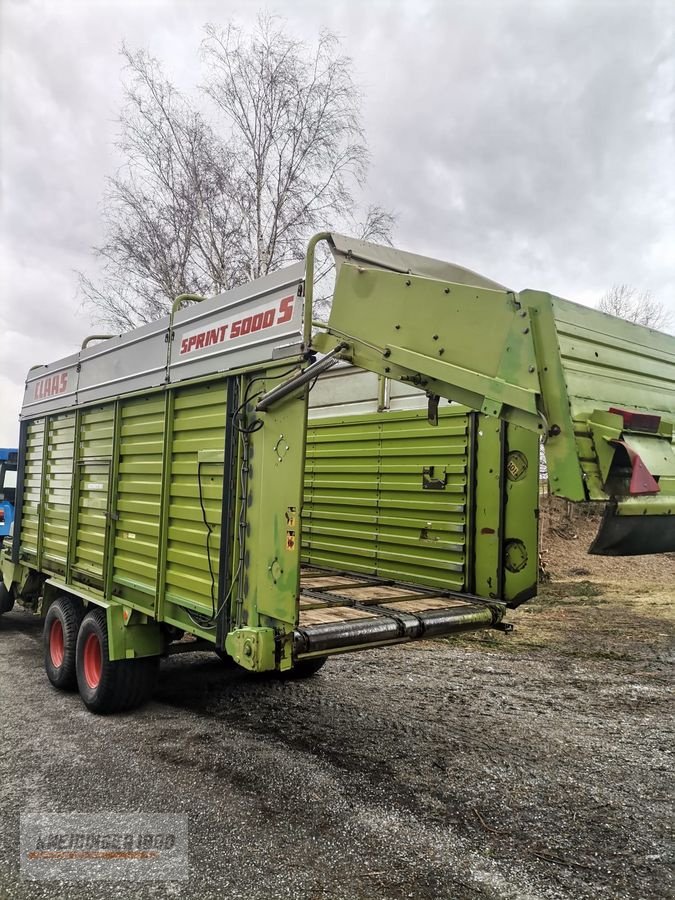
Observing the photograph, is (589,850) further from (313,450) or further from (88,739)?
(313,450)

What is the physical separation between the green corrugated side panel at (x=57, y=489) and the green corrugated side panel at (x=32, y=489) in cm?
19

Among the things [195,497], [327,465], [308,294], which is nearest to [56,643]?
[195,497]

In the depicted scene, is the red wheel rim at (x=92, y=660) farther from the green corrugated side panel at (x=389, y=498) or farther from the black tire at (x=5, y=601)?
the black tire at (x=5, y=601)

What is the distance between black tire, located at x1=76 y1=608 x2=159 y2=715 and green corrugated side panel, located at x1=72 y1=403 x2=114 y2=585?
38 centimetres

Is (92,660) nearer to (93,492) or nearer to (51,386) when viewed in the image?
(93,492)

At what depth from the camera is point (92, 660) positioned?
4.76 metres

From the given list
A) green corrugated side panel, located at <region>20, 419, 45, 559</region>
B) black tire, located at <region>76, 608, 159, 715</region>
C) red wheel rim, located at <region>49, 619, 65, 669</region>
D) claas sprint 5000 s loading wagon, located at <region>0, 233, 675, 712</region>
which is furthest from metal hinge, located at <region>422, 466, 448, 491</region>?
green corrugated side panel, located at <region>20, 419, 45, 559</region>

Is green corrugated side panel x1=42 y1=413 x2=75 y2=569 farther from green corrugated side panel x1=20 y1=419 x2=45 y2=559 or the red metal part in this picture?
the red metal part

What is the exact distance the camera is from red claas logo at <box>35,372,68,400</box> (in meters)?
5.84

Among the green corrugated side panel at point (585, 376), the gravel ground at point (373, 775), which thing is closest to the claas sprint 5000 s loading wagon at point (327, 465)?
the green corrugated side panel at point (585, 376)

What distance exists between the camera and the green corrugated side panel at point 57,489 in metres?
5.57

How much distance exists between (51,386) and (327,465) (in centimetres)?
279

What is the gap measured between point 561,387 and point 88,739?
371cm

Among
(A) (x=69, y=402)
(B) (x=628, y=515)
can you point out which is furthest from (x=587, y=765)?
(A) (x=69, y=402)
